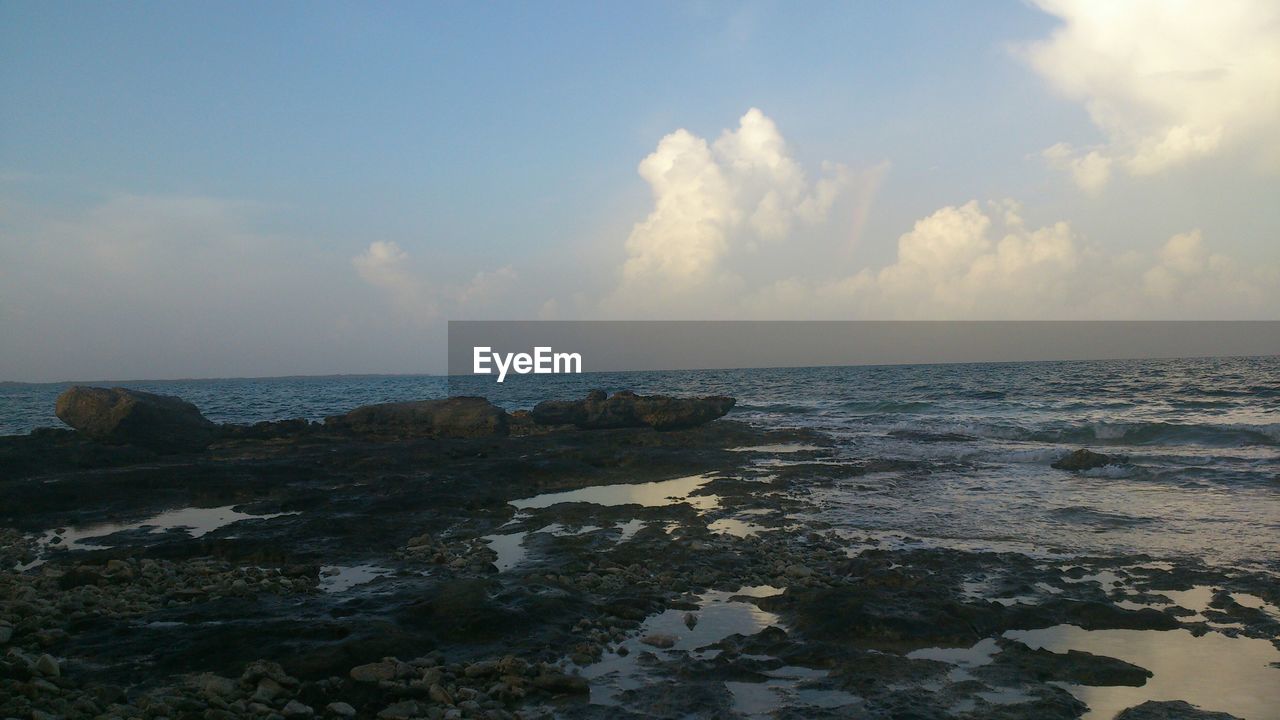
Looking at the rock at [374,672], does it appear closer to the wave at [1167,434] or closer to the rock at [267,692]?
the rock at [267,692]

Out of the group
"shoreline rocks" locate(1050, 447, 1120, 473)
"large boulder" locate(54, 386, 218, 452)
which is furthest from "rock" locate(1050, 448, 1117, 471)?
"large boulder" locate(54, 386, 218, 452)

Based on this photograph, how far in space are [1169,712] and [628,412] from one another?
28.6 m

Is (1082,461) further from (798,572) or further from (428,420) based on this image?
(428,420)

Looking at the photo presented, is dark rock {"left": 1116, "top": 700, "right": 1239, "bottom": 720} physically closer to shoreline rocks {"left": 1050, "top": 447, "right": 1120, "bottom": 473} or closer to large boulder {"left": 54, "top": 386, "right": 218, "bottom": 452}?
shoreline rocks {"left": 1050, "top": 447, "right": 1120, "bottom": 473}

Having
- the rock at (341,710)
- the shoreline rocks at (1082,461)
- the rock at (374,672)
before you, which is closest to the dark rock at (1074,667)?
the rock at (374,672)

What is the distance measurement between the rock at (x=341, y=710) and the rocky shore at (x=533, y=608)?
17 millimetres

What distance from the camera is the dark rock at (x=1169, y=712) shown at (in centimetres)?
596

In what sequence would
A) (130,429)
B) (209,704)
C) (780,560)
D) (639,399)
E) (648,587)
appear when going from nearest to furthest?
(209,704), (648,587), (780,560), (130,429), (639,399)

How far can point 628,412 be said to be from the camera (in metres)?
34.2

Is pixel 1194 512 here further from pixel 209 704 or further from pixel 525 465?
pixel 209 704

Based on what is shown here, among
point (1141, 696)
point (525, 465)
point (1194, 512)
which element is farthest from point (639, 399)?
point (1141, 696)

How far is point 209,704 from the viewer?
6.01 m

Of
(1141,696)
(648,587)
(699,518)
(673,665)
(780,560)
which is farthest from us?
(699,518)

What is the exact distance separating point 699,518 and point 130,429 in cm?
2308
